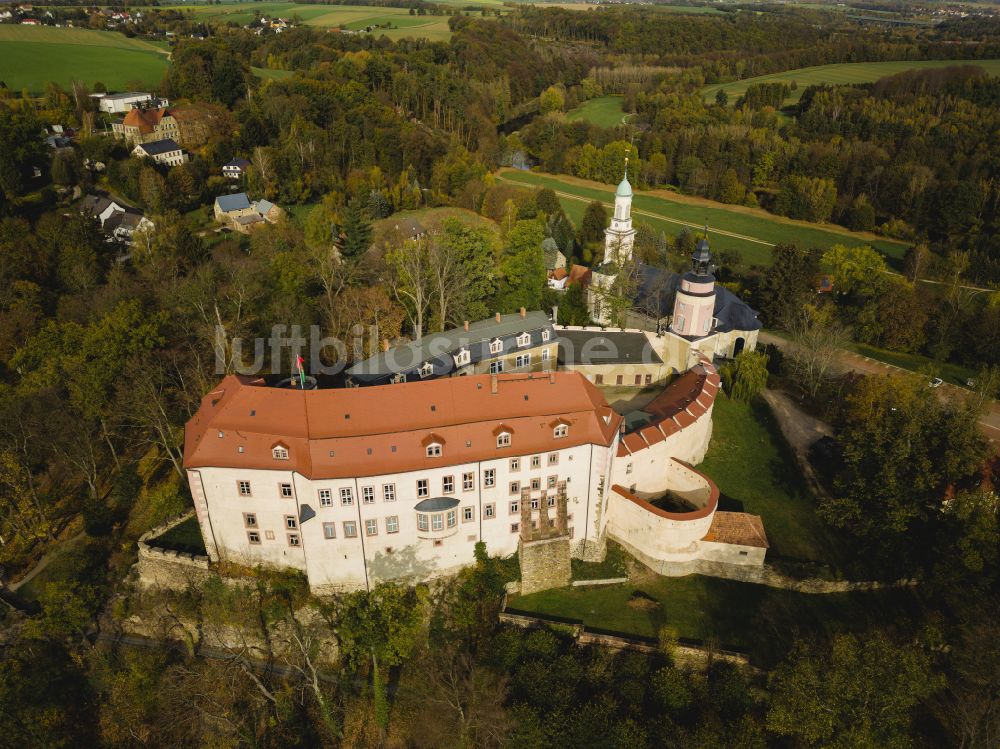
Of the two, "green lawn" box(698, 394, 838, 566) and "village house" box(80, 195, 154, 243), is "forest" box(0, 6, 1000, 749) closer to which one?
"green lawn" box(698, 394, 838, 566)

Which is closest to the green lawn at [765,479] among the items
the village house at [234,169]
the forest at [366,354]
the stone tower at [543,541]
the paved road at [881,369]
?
the forest at [366,354]

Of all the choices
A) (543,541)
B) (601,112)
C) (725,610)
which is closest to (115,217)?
(543,541)

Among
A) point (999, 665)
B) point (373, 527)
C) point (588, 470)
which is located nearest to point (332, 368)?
point (373, 527)

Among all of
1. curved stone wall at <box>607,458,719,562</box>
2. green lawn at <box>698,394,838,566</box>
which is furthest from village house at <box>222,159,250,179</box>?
curved stone wall at <box>607,458,719,562</box>

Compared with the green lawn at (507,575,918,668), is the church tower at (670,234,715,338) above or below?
above

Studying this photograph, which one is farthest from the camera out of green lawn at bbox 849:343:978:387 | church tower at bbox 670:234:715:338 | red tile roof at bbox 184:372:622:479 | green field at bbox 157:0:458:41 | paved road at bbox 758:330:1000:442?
green field at bbox 157:0:458:41

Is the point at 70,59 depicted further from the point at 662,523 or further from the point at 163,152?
the point at 662,523
